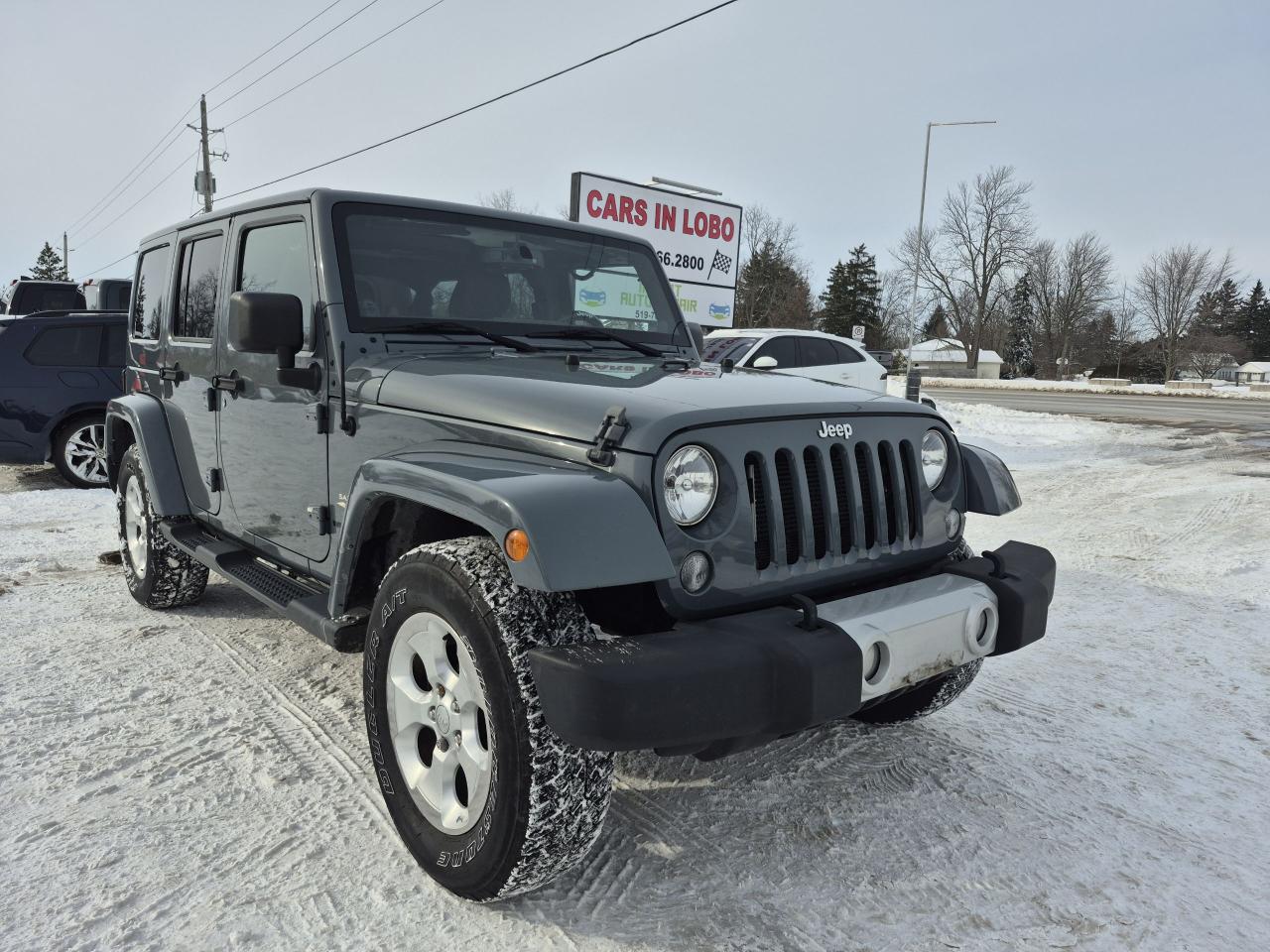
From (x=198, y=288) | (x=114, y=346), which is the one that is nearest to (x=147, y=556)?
(x=198, y=288)

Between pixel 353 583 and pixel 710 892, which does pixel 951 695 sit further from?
pixel 353 583

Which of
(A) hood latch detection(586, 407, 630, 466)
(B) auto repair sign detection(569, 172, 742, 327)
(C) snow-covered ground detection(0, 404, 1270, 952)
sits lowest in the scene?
(C) snow-covered ground detection(0, 404, 1270, 952)

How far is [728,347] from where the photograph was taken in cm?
1295

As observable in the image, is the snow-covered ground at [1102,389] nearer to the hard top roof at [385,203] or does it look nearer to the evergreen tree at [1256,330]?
the hard top roof at [385,203]

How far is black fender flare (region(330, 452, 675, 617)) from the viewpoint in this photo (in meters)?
2.01

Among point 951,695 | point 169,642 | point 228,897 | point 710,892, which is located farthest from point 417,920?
point 169,642

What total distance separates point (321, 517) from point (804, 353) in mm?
10624

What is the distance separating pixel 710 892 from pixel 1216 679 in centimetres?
293

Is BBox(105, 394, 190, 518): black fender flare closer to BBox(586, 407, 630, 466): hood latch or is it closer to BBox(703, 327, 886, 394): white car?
BBox(586, 407, 630, 466): hood latch

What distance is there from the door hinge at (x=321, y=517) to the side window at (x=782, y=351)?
31.9 feet

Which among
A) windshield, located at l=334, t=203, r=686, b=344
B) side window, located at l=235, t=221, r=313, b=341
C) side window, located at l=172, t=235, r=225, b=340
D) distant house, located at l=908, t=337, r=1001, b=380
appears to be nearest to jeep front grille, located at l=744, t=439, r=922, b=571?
windshield, located at l=334, t=203, r=686, b=344

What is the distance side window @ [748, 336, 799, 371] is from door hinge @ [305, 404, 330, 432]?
9727 millimetres

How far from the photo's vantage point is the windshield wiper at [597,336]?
3.46 metres

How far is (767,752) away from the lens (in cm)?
329
